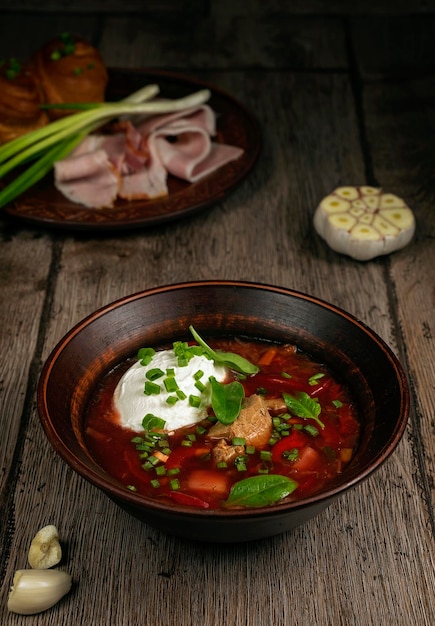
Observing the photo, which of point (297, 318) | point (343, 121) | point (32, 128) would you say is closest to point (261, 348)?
point (297, 318)

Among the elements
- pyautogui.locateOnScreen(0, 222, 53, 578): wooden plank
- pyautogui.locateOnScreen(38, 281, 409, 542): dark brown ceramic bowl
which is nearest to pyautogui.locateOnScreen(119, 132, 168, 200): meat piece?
pyautogui.locateOnScreen(0, 222, 53, 578): wooden plank

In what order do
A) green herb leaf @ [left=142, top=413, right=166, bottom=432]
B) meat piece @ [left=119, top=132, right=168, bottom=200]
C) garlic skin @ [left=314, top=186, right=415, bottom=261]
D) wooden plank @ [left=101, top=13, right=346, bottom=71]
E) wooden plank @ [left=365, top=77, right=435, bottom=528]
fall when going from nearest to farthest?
1. green herb leaf @ [left=142, top=413, right=166, bottom=432]
2. wooden plank @ [left=365, top=77, right=435, bottom=528]
3. garlic skin @ [left=314, top=186, right=415, bottom=261]
4. meat piece @ [left=119, top=132, right=168, bottom=200]
5. wooden plank @ [left=101, top=13, right=346, bottom=71]

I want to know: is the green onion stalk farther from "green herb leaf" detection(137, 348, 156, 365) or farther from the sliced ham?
"green herb leaf" detection(137, 348, 156, 365)

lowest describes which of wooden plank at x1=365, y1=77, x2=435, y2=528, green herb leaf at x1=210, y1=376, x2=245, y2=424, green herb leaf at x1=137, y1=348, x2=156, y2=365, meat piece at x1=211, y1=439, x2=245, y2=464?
wooden plank at x1=365, y1=77, x2=435, y2=528

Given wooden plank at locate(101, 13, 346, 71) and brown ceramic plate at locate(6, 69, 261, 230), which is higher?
brown ceramic plate at locate(6, 69, 261, 230)

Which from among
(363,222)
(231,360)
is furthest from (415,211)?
(231,360)

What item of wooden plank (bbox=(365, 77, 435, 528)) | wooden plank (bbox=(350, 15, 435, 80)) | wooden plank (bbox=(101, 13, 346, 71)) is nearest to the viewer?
wooden plank (bbox=(365, 77, 435, 528))

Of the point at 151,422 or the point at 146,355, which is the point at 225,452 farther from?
the point at 146,355
